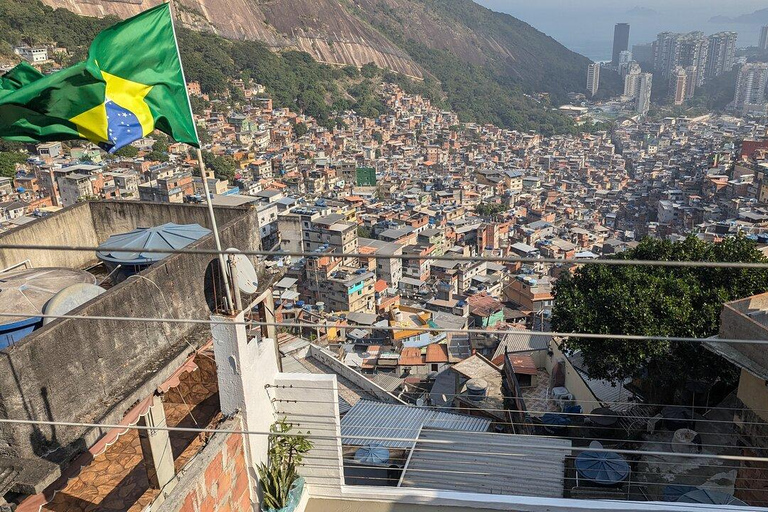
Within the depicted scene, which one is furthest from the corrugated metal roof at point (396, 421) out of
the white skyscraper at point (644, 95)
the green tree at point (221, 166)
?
the white skyscraper at point (644, 95)

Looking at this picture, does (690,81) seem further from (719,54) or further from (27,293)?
(27,293)

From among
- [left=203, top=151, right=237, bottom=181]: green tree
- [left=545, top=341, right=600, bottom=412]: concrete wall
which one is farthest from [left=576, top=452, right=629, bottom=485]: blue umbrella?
[left=203, top=151, right=237, bottom=181]: green tree

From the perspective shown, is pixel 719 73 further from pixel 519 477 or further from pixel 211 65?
pixel 519 477

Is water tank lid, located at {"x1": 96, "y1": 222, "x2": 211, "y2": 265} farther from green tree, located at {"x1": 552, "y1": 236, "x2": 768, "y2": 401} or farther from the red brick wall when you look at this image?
green tree, located at {"x1": 552, "y1": 236, "x2": 768, "y2": 401}

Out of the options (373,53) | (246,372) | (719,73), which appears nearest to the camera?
(246,372)

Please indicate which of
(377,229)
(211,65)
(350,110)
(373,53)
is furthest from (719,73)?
(377,229)

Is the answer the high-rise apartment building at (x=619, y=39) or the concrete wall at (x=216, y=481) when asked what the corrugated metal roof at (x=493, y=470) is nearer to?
the concrete wall at (x=216, y=481)

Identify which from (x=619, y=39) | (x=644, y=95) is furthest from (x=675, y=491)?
(x=619, y=39)
